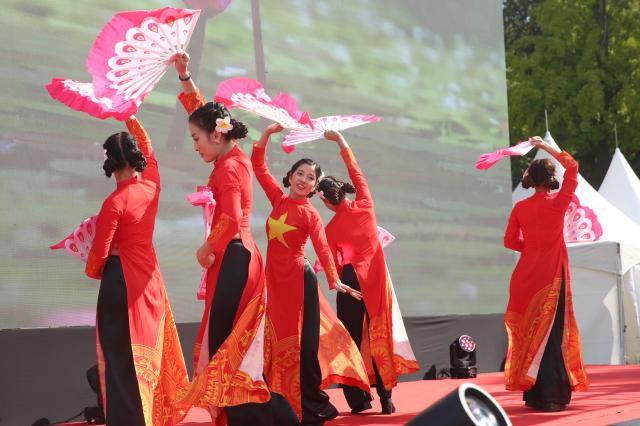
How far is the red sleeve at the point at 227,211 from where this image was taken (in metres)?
3.41

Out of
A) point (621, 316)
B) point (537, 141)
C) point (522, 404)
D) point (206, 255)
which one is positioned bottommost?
point (522, 404)

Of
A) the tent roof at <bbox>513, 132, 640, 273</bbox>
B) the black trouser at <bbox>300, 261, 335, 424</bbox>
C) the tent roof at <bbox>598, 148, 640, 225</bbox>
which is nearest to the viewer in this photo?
the black trouser at <bbox>300, 261, 335, 424</bbox>

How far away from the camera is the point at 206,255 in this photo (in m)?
3.42

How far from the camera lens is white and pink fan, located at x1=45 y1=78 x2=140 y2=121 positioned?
3.43 meters

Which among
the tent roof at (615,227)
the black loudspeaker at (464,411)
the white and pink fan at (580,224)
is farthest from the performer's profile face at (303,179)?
the tent roof at (615,227)

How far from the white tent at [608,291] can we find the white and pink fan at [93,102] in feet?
24.5

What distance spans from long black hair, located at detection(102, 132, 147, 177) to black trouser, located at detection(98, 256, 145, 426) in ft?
1.16

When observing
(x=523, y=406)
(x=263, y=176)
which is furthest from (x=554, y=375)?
(x=263, y=176)

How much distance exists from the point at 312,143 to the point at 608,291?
13.9 feet

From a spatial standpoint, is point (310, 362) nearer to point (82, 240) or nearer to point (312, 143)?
point (82, 240)

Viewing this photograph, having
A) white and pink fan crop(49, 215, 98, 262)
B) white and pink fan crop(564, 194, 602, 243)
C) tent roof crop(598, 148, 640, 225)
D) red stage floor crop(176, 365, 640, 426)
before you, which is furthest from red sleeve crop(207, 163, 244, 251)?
tent roof crop(598, 148, 640, 225)

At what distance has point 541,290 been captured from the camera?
537 centimetres

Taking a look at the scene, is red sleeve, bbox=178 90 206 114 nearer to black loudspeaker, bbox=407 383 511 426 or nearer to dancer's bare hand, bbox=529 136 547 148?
black loudspeaker, bbox=407 383 511 426

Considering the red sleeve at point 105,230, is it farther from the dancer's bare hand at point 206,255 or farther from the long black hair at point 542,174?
the long black hair at point 542,174
